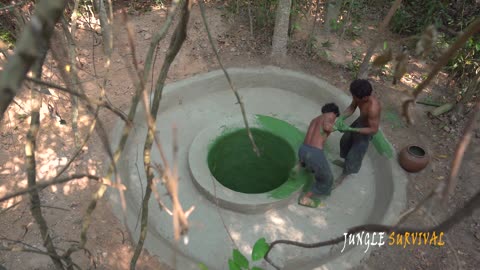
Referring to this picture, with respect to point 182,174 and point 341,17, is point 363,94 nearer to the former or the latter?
point 182,174

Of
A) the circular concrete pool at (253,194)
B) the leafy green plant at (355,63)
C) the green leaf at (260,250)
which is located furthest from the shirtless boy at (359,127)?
the green leaf at (260,250)

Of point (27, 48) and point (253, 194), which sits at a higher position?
point (27, 48)

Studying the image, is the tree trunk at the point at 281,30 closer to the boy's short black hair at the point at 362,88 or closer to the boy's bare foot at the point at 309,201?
the boy's short black hair at the point at 362,88

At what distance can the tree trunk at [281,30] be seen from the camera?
4.98m

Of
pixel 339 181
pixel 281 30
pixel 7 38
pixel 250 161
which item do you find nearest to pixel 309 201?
pixel 339 181

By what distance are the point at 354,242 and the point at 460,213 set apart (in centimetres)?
265

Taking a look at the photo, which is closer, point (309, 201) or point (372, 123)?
point (372, 123)

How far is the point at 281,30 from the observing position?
516 centimetres

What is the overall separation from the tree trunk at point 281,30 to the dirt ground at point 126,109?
17cm

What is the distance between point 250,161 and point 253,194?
54.0 inches

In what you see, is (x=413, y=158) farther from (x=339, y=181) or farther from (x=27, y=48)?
(x=27, y=48)

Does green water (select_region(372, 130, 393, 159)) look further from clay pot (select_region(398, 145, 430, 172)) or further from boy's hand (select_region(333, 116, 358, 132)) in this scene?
boy's hand (select_region(333, 116, 358, 132))

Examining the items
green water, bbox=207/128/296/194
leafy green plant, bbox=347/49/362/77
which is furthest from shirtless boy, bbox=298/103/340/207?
leafy green plant, bbox=347/49/362/77

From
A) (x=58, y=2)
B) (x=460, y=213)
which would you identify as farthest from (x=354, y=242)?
(x=58, y=2)
